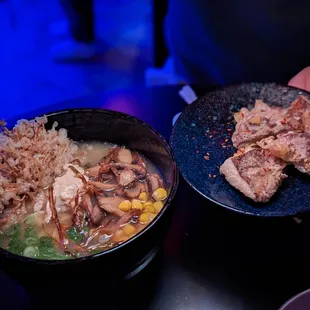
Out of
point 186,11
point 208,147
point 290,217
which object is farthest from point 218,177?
point 186,11

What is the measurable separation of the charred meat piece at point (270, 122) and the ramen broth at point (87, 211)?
0.47 meters

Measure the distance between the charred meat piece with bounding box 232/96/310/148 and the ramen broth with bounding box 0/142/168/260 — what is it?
47 cm

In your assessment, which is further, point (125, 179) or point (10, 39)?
point (10, 39)

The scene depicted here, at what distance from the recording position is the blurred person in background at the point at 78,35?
16.1 feet

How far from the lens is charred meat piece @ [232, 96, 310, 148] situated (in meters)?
1.87

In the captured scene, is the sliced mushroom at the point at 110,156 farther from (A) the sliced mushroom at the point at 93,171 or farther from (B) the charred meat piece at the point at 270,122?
(B) the charred meat piece at the point at 270,122

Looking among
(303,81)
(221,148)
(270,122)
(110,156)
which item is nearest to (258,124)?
(270,122)

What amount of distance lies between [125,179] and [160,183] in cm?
13

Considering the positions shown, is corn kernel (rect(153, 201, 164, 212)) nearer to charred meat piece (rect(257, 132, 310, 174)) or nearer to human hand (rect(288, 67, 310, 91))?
charred meat piece (rect(257, 132, 310, 174))

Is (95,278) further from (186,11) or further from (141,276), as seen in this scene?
(186,11)

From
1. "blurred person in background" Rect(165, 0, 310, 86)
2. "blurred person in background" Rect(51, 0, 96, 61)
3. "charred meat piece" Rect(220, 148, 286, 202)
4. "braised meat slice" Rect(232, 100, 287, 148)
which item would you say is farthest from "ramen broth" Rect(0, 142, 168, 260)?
"blurred person in background" Rect(51, 0, 96, 61)

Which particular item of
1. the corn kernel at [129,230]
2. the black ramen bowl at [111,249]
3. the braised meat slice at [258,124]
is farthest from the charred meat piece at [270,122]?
the corn kernel at [129,230]

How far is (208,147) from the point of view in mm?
1915

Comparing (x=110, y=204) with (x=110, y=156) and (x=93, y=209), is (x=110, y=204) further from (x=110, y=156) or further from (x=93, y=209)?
(x=110, y=156)
